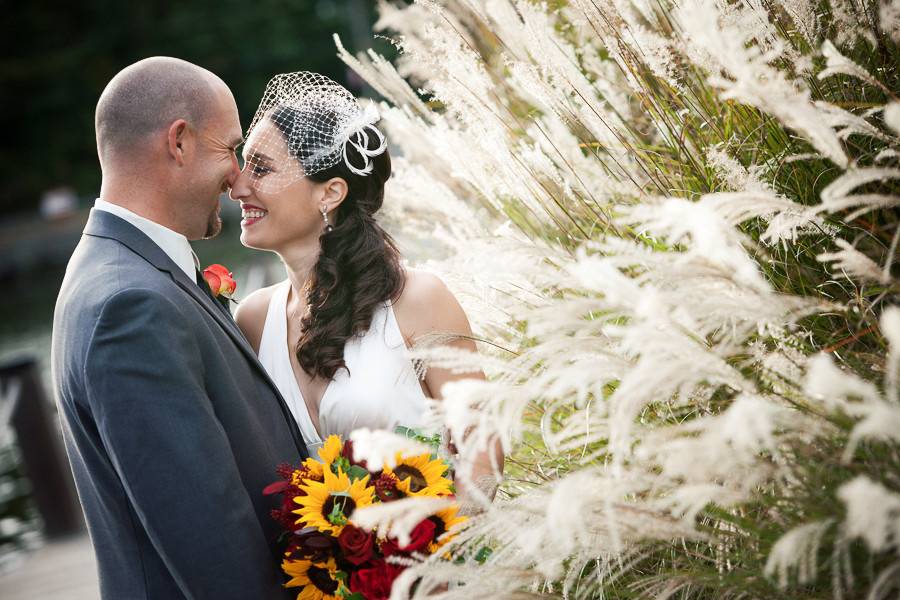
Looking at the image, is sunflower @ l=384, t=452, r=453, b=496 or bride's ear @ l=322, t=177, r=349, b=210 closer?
sunflower @ l=384, t=452, r=453, b=496

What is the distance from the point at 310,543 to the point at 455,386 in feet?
2.43

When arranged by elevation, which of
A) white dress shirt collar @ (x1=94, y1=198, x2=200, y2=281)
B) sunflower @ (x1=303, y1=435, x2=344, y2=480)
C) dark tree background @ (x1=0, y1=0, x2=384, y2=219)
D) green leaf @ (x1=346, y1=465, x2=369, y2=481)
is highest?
dark tree background @ (x1=0, y1=0, x2=384, y2=219)

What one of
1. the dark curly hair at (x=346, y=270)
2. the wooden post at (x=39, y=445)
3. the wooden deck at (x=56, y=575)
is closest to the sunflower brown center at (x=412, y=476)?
the dark curly hair at (x=346, y=270)

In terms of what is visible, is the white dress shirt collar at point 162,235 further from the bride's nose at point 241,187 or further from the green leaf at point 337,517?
the green leaf at point 337,517

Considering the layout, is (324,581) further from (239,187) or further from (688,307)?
(239,187)

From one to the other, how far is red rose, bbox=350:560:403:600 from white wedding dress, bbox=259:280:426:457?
0.76m

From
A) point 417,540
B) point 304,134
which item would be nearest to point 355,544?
point 417,540

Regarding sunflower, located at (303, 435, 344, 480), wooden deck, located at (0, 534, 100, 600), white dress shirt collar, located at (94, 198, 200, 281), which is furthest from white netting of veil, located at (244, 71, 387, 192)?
wooden deck, located at (0, 534, 100, 600)

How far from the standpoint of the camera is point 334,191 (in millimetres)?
3127

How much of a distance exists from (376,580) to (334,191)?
61.2 inches

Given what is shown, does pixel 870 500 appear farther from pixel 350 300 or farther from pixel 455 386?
pixel 350 300

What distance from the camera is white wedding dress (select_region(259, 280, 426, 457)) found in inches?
111

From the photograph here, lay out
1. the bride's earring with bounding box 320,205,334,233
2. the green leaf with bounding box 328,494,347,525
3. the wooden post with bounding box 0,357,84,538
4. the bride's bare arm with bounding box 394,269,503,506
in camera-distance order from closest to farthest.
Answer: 1. the green leaf with bounding box 328,494,347,525
2. the bride's bare arm with bounding box 394,269,503,506
3. the bride's earring with bounding box 320,205,334,233
4. the wooden post with bounding box 0,357,84,538

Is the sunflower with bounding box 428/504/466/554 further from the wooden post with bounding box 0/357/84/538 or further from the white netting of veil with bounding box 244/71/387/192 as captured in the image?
the wooden post with bounding box 0/357/84/538
